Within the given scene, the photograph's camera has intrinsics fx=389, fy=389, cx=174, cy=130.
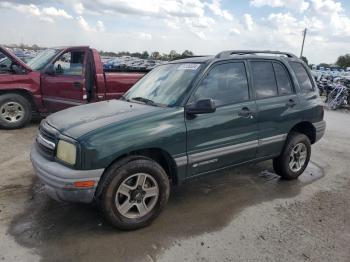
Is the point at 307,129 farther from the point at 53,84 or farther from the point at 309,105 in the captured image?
the point at 53,84

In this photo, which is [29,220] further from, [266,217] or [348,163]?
[348,163]

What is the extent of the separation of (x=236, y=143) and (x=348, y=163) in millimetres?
3215

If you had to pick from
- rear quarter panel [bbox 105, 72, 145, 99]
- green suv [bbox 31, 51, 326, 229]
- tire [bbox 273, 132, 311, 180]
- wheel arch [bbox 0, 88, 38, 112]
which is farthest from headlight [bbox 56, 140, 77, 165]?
wheel arch [bbox 0, 88, 38, 112]

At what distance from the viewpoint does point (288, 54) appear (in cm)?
580

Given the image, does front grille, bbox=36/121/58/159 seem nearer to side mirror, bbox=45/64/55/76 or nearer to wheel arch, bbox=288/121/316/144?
wheel arch, bbox=288/121/316/144

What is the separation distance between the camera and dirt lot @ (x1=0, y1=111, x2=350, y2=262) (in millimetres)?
3613

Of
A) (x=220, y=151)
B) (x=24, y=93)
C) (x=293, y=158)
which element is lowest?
(x=293, y=158)

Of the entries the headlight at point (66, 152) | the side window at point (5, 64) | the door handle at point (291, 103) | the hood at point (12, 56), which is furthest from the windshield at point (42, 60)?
the door handle at point (291, 103)

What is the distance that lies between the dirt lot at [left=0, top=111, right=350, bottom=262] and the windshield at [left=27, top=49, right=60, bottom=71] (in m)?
3.46

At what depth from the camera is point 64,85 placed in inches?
338

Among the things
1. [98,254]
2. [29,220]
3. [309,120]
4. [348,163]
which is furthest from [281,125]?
[29,220]

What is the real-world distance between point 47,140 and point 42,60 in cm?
558

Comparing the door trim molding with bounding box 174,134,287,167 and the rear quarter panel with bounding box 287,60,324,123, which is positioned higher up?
the rear quarter panel with bounding box 287,60,324,123

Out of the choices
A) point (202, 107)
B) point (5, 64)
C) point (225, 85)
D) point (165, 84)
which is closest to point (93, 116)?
point (165, 84)
